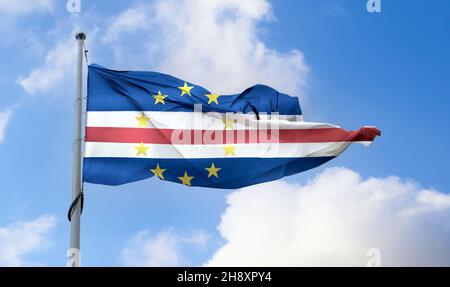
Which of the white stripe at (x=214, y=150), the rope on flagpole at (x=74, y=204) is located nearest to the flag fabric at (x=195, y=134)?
the white stripe at (x=214, y=150)

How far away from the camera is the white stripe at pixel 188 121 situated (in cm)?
1452

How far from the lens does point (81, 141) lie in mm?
13305

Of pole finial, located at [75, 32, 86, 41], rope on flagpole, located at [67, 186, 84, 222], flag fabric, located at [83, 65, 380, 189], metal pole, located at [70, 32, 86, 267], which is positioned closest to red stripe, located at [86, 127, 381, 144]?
flag fabric, located at [83, 65, 380, 189]

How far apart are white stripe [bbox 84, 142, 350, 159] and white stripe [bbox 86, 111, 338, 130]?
17.5 inches

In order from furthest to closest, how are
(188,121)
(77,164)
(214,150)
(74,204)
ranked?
(188,121)
(214,150)
(77,164)
(74,204)

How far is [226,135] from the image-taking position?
15.2 m

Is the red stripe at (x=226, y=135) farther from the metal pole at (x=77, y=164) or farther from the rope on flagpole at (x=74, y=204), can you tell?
the rope on flagpole at (x=74, y=204)

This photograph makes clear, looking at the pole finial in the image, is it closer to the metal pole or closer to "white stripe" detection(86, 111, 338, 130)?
the metal pole

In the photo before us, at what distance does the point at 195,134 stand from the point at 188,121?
0.38 meters

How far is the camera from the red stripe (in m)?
14.4

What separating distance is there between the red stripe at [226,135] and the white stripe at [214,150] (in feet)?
0.35

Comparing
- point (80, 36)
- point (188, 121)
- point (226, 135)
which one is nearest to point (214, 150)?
point (226, 135)

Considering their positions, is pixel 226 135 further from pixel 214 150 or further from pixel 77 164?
pixel 77 164
